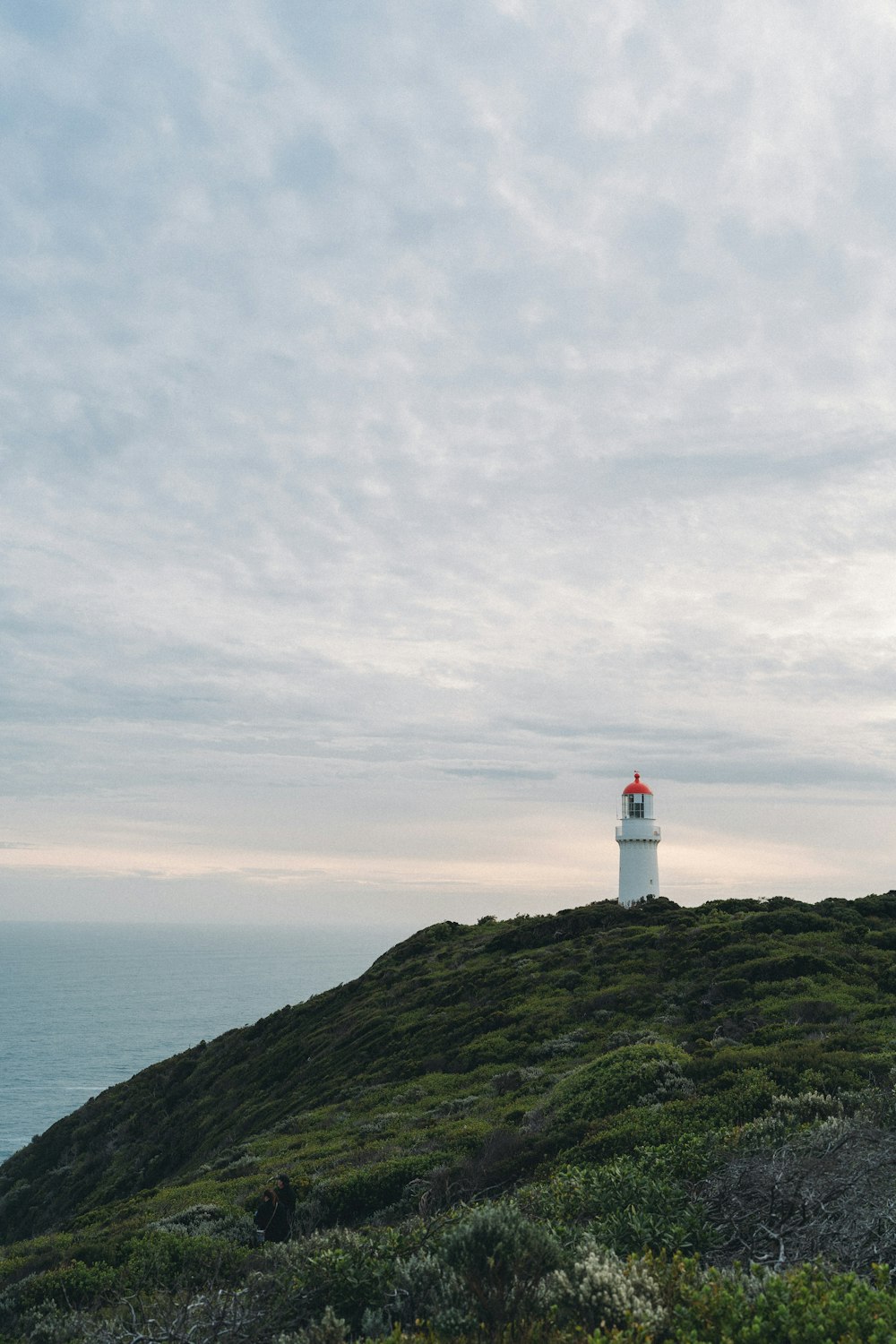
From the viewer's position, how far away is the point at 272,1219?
13195 millimetres

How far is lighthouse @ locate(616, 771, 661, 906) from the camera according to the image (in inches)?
2142

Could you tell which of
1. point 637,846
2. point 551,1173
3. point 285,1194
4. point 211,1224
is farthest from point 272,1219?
point 637,846

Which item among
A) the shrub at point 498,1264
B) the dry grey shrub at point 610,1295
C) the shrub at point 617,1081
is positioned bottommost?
the shrub at point 617,1081

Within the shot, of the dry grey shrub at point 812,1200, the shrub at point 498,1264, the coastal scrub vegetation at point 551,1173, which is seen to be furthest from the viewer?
the dry grey shrub at point 812,1200

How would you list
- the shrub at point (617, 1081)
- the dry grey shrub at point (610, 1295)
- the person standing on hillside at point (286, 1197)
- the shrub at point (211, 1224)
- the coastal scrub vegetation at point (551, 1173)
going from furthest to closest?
the shrub at point (617, 1081), the shrub at point (211, 1224), the person standing on hillside at point (286, 1197), the coastal scrub vegetation at point (551, 1173), the dry grey shrub at point (610, 1295)

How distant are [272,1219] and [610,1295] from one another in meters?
8.39

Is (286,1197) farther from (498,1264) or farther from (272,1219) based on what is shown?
(498,1264)

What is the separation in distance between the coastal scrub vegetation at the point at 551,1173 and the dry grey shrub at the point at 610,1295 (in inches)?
1.1

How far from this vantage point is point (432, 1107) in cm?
2227

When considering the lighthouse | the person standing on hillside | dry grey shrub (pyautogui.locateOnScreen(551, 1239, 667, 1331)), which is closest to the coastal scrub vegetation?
dry grey shrub (pyautogui.locateOnScreen(551, 1239, 667, 1331))

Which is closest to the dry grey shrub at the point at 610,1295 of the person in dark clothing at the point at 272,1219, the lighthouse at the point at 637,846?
the person in dark clothing at the point at 272,1219

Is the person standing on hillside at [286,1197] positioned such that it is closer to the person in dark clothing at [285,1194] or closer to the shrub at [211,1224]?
the person in dark clothing at [285,1194]

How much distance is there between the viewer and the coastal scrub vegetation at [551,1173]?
7102 millimetres

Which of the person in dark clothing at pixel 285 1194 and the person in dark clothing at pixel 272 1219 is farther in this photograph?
the person in dark clothing at pixel 285 1194
